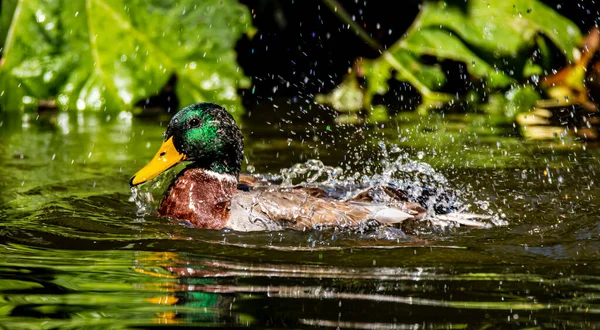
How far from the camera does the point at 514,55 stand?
838 cm

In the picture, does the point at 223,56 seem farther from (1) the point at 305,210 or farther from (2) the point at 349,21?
(1) the point at 305,210

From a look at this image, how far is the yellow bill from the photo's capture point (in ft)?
18.9

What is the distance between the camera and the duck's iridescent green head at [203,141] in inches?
235

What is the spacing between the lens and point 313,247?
200 inches

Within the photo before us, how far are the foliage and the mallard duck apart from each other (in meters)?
2.79

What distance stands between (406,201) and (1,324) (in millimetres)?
2944

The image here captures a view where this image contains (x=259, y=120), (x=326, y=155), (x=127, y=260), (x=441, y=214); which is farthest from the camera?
(x=259, y=120)

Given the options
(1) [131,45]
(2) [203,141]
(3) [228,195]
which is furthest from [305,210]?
(1) [131,45]

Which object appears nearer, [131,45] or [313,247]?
[313,247]

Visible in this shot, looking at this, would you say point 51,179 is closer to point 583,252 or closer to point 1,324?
point 1,324

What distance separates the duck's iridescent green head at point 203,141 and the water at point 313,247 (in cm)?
46

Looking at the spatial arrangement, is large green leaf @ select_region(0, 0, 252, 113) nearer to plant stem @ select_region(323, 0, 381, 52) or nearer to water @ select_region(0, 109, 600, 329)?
water @ select_region(0, 109, 600, 329)

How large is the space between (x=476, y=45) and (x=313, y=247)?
3990 millimetres

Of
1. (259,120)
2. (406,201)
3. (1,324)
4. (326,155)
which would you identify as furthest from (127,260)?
(259,120)
